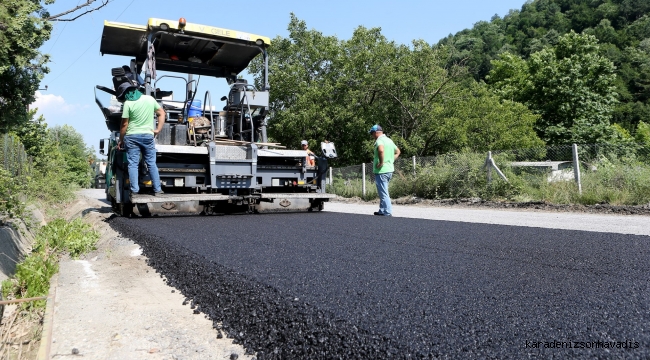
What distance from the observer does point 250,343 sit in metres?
2.13

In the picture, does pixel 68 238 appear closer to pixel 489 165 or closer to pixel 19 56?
pixel 19 56

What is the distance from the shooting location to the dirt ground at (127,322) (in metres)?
2.12

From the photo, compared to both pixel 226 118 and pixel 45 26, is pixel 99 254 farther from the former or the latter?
pixel 226 118

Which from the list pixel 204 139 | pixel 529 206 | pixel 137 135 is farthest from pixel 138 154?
pixel 529 206

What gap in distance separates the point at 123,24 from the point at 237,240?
4.54 metres

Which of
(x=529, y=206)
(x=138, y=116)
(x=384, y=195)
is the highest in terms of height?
(x=138, y=116)

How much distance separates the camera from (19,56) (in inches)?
154

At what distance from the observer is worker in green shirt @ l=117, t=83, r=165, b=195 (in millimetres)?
6418

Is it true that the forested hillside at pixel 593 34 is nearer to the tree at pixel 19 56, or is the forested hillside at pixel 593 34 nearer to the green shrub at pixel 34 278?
the tree at pixel 19 56

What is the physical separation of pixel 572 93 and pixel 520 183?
29618mm

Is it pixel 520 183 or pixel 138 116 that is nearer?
pixel 138 116

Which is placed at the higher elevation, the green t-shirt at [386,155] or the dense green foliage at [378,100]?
the dense green foliage at [378,100]

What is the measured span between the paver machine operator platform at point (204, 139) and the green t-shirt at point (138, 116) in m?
0.32

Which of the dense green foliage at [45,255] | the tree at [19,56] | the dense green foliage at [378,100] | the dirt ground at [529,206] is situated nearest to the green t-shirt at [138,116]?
the dense green foliage at [45,255]
